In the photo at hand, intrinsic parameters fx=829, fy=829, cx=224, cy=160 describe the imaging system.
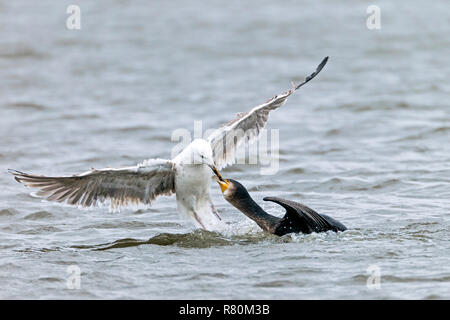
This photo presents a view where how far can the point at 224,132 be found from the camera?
30.5 ft

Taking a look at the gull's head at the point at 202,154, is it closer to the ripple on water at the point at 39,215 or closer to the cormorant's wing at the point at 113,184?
the cormorant's wing at the point at 113,184

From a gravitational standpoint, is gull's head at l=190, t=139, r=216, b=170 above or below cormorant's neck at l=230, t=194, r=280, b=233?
above

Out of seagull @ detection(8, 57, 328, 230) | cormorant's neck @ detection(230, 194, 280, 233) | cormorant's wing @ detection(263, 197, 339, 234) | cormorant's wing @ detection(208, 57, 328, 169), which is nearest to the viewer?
cormorant's wing @ detection(263, 197, 339, 234)

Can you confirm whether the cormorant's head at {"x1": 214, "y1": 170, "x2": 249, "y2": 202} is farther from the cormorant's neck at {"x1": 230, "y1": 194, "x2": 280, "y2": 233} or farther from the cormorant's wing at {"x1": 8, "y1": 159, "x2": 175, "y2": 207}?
the cormorant's wing at {"x1": 8, "y1": 159, "x2": 175, "y2": 207}

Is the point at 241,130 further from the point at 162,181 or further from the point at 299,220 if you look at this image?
the point at 299,220

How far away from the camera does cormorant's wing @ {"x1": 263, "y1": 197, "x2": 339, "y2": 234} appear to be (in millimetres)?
8477

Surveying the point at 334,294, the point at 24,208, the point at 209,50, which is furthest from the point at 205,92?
the point at 334,294

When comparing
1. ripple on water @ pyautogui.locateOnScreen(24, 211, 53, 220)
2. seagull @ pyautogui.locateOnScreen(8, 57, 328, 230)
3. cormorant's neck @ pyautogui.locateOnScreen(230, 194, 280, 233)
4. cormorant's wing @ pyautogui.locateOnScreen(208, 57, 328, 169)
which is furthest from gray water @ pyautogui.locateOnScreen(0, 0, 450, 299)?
cormorant's wing @ pyautogui.locateOnScreen(208, 57, 328, 169)

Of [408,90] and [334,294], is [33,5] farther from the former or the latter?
[334,294]

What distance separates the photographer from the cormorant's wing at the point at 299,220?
8.48 meters

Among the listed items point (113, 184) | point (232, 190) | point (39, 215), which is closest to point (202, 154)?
point (232, 190)

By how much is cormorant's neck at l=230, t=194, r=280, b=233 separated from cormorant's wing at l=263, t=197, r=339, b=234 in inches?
4.8

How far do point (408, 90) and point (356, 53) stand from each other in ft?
11.1
